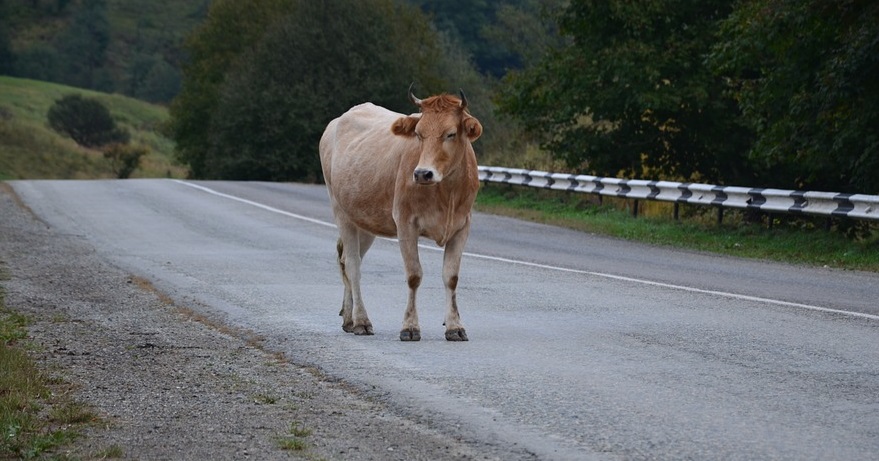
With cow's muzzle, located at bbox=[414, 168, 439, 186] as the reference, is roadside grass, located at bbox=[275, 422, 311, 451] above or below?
below

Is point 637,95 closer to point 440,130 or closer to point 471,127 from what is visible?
point 471,127

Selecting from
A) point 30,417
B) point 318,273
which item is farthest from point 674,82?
point 30,417

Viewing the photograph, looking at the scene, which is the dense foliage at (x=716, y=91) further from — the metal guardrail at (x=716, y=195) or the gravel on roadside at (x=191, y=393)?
the gravel on roadside at (x=191, y=393)

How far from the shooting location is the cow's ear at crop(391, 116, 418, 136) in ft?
35.3

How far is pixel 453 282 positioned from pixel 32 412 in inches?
157

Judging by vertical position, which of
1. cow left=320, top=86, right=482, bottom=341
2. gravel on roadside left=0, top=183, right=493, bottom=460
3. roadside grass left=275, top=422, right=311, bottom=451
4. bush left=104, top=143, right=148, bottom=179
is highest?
cow left=320, top=86, right=482, bottom=341

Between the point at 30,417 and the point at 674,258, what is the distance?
42.3 feet

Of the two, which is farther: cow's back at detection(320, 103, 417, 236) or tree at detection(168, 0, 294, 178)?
tree at detection(168, 0, 294, 178)

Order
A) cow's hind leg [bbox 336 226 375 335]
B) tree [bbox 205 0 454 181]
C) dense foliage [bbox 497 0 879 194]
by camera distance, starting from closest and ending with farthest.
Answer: cow's hind leg [bbox 336 226 375 335], dense foliage [bbox 497 0 879 194], tree [bbox 205 0 454 181]

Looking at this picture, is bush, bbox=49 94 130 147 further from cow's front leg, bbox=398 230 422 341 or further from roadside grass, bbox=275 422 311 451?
roadside grass, bbox=275 422 311 451

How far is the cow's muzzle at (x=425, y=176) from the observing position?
33.4 ft

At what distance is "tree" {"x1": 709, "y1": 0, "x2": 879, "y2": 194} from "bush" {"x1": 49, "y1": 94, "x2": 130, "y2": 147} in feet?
264

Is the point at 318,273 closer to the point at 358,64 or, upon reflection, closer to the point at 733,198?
the point at 733,198

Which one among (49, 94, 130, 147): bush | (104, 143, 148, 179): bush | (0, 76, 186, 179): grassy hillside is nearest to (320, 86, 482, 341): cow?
(0, 76, 186, 179): grassy hillside
